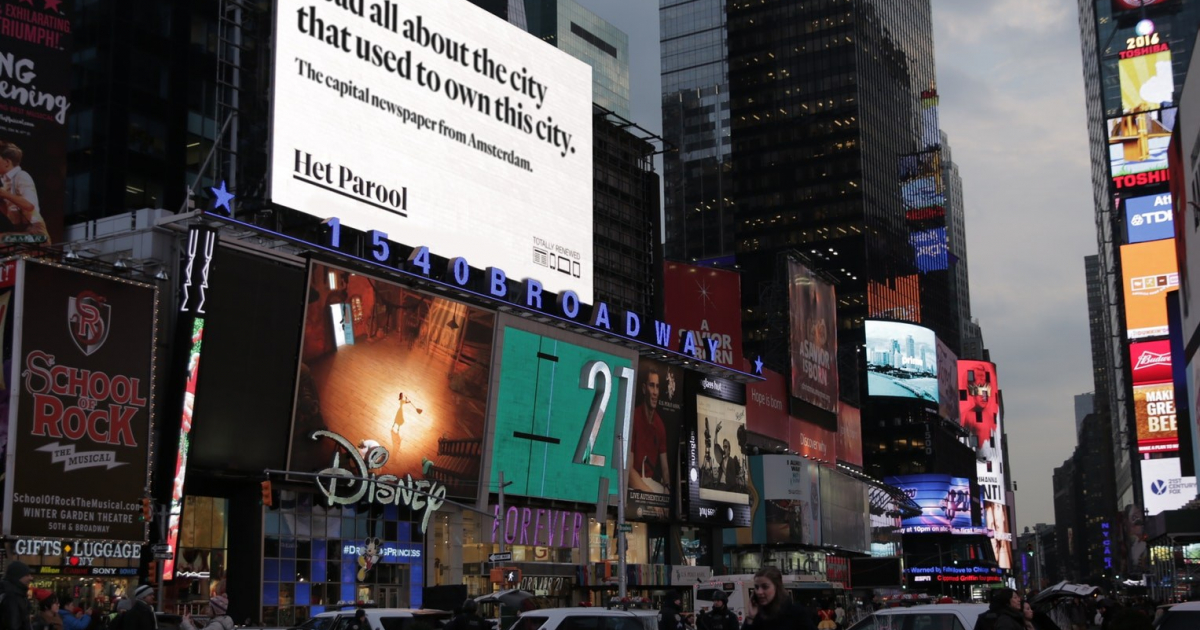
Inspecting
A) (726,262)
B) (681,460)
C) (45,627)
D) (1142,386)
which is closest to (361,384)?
(681,460)

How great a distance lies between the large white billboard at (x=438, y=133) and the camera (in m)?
54.7

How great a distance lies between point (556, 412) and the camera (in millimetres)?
68000

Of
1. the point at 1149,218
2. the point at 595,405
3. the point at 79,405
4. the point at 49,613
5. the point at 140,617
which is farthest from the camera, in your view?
the point at 1149,218

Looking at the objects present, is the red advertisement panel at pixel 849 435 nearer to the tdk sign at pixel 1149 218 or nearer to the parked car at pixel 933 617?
the tdk sign at pixel 1149 218

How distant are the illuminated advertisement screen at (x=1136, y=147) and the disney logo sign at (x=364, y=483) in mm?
97957

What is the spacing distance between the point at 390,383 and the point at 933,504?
398 feet

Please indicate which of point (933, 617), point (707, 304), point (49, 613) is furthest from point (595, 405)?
point (49, 613)

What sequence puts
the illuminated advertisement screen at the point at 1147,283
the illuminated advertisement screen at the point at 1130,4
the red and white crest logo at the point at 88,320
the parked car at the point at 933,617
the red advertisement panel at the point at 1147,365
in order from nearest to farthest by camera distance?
the parked car at the point at 933,617 → the red and white crest logo at the point at 88,320 → the illuminated advertisement screen at the point at 1147,283 → the red advertisement panel at the point at 1147,365 → the illuminated advertisement screen at the point at 1130,4

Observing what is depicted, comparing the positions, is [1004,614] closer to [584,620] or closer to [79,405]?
[584,620]

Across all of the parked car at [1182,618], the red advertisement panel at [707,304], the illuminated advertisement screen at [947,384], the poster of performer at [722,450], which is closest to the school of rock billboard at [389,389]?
the poster of performer at [722,450]

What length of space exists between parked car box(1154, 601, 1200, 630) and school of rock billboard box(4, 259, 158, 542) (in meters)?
34.1

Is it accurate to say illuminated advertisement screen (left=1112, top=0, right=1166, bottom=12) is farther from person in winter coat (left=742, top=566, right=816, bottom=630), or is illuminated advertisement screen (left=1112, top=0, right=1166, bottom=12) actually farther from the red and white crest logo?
person in winter coat (left=742, top=566, right=816, bottom=630)

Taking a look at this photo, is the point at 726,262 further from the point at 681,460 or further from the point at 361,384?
the point at 361,384

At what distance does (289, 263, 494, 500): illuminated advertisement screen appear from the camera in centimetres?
5319
